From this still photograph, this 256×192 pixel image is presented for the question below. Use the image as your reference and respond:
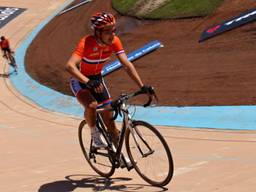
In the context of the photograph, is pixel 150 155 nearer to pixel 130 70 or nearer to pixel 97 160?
pixel 130 70

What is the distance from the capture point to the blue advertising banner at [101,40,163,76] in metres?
16.8

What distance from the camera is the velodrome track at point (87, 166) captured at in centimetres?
648

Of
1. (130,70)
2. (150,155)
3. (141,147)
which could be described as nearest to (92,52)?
(130,70)

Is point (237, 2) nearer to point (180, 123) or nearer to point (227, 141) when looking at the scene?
point (180, 123)

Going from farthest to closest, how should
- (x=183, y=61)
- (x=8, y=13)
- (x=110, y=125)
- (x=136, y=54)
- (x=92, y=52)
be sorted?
(x=8, y=13)
(x=136, y=54)
(x=183, y=61)
(x=110, y=125)
(x=92, y=52)

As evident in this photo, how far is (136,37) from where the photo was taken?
2028 centimetres

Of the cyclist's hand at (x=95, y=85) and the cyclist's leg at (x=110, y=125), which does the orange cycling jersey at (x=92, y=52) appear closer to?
the cyclist's hand at (x=95, y=85)

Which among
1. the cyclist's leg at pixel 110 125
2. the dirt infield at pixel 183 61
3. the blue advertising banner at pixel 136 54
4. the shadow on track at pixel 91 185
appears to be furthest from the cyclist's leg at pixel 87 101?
the blue advertising banner at pixel 136 54

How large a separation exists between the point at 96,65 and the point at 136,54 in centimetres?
1119

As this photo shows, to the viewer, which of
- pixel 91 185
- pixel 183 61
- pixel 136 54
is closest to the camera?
pixel 91 185

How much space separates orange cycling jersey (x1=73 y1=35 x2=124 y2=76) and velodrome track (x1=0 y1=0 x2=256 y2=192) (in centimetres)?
147

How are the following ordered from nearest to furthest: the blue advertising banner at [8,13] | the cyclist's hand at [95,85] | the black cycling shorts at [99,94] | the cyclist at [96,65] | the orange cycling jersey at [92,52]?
the cyclist's hand at [95,85], the cyclist at [96,65], the orange cycling jersey at [92,52], the black cycling shorts at [99,94], the blue advertising banner at [8,13]

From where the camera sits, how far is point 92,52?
6.37m

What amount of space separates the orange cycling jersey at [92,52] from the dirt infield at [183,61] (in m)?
4.82
